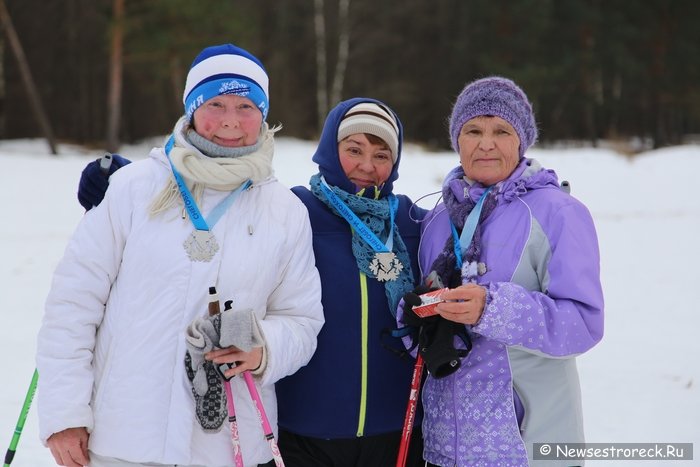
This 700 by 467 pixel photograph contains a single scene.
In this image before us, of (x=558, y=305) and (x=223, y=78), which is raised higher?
(x=223, y=78)

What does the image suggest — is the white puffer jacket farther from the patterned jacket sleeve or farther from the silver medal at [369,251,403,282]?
the patterned jacket sleeve

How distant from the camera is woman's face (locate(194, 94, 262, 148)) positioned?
2182 mm

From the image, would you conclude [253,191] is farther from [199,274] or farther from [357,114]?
[357,114]

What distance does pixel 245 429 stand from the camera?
7.09ft

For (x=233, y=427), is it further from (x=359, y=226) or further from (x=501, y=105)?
(x=501, y=105)

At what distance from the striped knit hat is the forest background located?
1723cm

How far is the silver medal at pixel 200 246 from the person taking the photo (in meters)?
2.05

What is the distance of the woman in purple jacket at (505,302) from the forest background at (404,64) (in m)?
17.7

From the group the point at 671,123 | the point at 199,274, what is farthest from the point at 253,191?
the point at 671,123

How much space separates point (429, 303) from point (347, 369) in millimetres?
511

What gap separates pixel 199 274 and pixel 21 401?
347cm

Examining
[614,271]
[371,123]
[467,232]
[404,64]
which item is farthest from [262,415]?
[404,64]

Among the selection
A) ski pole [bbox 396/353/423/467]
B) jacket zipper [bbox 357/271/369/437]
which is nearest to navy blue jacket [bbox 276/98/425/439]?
jacket zipper [bbox 357/271/369/437]

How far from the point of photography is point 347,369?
2504mm
